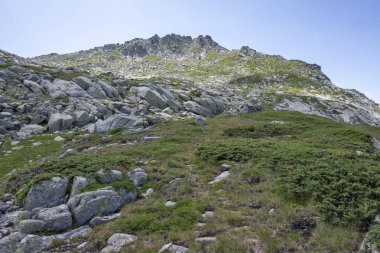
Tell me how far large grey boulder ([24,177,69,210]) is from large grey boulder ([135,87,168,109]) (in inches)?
1728

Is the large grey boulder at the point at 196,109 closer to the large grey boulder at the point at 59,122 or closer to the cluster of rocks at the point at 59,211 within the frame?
the large grey boulder at the point at 59,122

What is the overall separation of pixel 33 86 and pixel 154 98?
822 inches

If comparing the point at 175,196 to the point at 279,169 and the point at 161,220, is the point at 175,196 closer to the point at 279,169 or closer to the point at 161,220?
the point at 161,220

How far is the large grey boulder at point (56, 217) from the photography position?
15.0 meters

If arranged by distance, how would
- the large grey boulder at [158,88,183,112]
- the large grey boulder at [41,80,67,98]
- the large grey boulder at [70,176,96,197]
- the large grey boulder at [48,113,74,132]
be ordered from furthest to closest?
the large grey boulder at [158,88,183,112]
the large grey boulder at [41,80,67,98]
the large grey boulder at [48,113,74,132]
the large grey boulder at [70,176,96,197]

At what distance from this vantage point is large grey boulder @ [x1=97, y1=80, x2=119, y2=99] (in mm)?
60969

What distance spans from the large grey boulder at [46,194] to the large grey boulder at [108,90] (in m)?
44.4

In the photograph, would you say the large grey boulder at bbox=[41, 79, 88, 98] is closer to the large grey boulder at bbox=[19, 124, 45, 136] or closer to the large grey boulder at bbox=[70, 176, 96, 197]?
the large grey boulder at bbox=[19, 124, 45, 136]

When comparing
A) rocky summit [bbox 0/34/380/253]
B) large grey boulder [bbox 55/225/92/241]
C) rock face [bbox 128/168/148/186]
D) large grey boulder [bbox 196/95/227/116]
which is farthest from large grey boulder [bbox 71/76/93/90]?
large grey boulder [bbox 55/225/92/241]

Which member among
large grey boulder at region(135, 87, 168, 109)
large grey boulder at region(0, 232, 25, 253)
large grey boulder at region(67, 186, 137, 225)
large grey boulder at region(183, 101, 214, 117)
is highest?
large grey boulder at region(135, 87, 168, 109)

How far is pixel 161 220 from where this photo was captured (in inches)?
589

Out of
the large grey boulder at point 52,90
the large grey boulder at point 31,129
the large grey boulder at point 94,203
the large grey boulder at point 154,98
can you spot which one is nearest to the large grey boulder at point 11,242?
the large grey boulder at point 94,203

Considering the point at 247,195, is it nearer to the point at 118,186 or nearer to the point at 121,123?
the point at 118,186

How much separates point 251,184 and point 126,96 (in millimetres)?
48086
